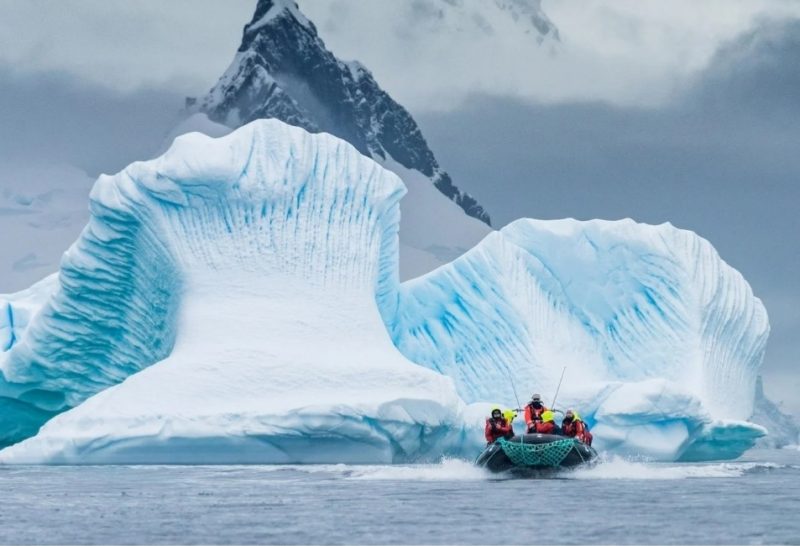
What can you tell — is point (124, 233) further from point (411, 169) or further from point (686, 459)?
point (411, 169)

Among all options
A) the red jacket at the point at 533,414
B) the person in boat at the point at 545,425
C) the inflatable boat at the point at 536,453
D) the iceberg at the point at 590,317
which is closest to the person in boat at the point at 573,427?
the person in boat at the point at 545,425

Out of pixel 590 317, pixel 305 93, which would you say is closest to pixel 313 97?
pixel 305 93

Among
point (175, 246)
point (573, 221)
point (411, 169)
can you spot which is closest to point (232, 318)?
point (175, 246)

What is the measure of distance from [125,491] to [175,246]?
9.49 meters

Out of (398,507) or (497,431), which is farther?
(497,431)

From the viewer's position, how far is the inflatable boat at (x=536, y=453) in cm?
1869

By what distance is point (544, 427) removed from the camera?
19.3 meters

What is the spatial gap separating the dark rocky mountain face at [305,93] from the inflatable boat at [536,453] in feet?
273

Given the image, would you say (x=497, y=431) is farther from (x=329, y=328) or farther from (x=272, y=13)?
(x=272, y=13)

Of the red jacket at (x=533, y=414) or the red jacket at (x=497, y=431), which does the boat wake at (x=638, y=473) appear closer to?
the red jacket at (x=533, y=414)

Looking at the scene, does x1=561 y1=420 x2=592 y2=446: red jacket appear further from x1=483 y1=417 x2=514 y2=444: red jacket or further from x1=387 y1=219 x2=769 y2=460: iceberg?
x1=387 y1=219 x2=769 y2=460: iceberg

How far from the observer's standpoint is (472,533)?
38.4 feet

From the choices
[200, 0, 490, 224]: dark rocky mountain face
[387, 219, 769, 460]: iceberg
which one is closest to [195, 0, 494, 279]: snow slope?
[200, 0, 490, 224]: dark rocky mountain face

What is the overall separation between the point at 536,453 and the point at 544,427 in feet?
2.24
